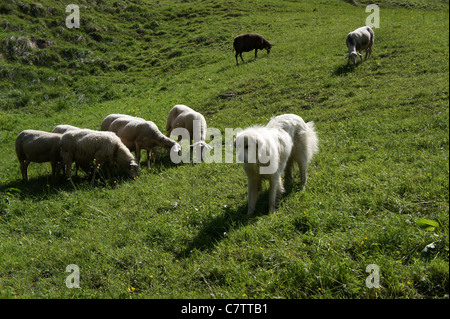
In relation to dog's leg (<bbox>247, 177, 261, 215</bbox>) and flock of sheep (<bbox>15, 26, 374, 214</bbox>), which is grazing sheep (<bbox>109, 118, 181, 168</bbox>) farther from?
dog's leg (<bbox>247, 177, 261, 215</bbox>)

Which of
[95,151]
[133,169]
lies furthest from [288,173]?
[95,151]

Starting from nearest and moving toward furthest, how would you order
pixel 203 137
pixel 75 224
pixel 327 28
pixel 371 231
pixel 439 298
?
pixel 439 298 < pixel 371 231 < pixel 75 224 < pixel 203 137 < pixel 327 28

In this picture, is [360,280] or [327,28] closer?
[360,280]

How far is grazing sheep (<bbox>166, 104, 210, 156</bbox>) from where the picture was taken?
10.8 m

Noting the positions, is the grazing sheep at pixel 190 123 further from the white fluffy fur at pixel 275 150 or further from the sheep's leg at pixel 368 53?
the sheep's leg at pixel 368 53

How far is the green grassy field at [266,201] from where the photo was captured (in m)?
4.34

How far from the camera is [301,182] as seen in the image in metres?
6.99

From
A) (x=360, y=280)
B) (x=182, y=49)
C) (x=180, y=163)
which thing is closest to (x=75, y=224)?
(x=180, y=163)

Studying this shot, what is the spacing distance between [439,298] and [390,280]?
51cm

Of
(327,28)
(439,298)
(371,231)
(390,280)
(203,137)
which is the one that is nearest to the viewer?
(439,298)

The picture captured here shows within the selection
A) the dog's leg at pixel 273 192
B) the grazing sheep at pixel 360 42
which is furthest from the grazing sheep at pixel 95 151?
the grazing sheep at pixel 360 42

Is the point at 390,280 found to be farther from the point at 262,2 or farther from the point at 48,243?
the point at 262,2

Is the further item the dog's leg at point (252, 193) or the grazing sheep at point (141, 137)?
the grazing sheep at point (141, 137)

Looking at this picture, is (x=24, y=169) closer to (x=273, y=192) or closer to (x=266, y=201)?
(x=266, y=201)
